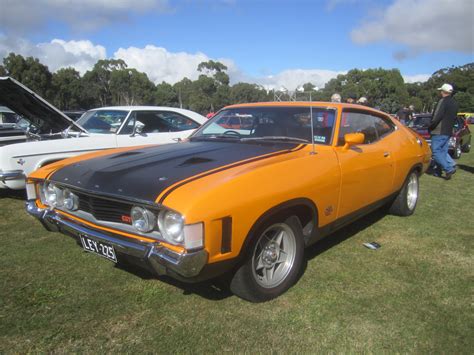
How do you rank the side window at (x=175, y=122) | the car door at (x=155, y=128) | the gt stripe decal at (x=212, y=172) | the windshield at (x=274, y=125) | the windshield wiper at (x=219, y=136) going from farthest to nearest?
the side window at (x=175, y=122)
the car door at (x=155, y=128)
the windshield wiper at (x=219, y=136)
the windshield at (x=274, y=125)
the gt stripe decal at (x=212, y=172)

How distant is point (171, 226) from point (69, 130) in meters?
4.58

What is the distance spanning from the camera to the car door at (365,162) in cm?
347

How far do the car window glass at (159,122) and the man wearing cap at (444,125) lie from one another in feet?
15.7

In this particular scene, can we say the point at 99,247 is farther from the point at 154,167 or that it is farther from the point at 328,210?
the point at 328,210

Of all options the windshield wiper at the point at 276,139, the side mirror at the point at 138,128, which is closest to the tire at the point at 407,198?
the windshield wiper at the point at 276,139

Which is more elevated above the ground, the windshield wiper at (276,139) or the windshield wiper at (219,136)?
the windshield wiper at (276,139)

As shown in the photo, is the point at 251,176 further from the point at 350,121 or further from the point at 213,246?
the point at 350,121

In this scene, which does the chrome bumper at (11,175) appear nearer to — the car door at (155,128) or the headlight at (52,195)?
the car door at (155,128)

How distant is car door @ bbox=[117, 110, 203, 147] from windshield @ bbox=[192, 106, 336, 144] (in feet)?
8.49

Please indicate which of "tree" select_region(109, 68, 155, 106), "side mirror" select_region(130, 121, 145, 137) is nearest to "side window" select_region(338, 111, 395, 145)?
"side mirror" select_region(130, 121, 145, 137)

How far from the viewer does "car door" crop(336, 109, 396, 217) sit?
347 cm

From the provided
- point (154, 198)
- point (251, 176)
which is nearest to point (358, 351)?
point (251, 176)

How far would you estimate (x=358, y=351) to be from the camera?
7.70 ft

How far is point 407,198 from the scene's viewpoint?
506 centimetres
